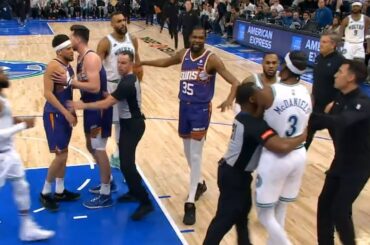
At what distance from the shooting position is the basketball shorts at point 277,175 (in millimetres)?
3812

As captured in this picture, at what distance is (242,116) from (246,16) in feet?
53.7

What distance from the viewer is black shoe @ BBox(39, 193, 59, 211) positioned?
5484mm

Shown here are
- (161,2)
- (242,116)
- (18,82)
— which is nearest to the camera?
(242,116)

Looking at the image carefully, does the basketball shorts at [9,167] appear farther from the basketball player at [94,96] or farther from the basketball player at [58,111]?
the basketball player at [94,96]

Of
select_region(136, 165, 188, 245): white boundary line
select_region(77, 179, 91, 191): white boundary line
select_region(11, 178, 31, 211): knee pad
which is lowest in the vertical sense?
select_region(77, 179, 91, 191): white boundary line

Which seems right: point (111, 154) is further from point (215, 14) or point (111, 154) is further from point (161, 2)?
point (161, 2)

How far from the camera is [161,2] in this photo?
24500 mm

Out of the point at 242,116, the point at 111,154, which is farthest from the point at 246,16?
the point at 242,116

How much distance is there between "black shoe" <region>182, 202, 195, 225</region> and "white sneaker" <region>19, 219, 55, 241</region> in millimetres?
1417

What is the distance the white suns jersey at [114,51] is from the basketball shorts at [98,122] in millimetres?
876

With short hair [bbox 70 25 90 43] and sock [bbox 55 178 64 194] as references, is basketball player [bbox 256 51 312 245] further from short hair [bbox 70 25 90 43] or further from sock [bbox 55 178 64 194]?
sock [bbox 55 178 64 194]

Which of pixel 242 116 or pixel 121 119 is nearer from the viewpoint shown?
pixel 242 116

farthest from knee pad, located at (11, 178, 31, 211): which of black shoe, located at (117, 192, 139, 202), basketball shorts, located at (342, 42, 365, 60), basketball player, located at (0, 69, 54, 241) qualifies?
basketball shorts, located at (342, 42, 365, 60)

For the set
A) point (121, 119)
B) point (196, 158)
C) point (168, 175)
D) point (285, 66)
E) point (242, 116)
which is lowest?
point (168, 175)
